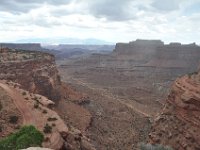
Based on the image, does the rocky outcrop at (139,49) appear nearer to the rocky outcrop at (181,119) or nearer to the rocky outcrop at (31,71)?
the rocky outcrop at (31,71)

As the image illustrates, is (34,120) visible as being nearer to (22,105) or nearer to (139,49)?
(22,105)

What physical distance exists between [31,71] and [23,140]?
99.8 ft

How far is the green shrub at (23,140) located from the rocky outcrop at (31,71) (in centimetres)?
2508

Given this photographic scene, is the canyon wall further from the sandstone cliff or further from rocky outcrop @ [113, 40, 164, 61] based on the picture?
the sandstone cliff

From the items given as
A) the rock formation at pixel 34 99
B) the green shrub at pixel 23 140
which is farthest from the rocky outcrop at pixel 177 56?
the green shrub at pixel 23 140

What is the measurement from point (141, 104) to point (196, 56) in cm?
7600

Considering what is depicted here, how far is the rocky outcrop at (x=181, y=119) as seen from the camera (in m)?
37.7

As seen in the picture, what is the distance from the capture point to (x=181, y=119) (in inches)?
1566

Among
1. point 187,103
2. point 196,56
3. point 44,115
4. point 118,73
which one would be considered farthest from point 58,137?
point 196,56

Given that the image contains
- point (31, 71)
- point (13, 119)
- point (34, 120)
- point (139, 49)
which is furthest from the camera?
point (139, 49)

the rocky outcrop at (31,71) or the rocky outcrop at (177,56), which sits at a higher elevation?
the rocky outcrop at (31,71)

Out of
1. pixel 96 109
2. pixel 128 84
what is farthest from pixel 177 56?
pixel 96 109

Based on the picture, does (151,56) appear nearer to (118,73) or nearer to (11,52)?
(118,73)

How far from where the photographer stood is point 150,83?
130 metres
